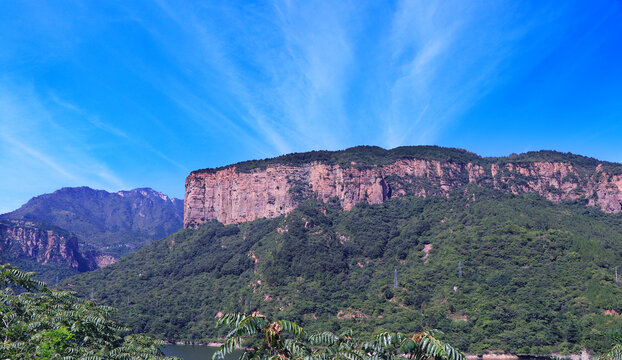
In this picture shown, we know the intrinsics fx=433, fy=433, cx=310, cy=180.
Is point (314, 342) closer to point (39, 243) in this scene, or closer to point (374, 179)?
point (374, 179)

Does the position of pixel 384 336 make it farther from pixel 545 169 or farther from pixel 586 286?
pixel 545 169

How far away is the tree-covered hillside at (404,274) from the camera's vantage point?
2657 inches

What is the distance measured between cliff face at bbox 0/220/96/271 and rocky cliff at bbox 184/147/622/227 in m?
82.4

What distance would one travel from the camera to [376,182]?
13550cm

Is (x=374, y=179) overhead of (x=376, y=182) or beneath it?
overhead

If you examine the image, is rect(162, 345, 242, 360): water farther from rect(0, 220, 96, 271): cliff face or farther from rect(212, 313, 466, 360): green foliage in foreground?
rect(0, 220, 96, 271): cliff face

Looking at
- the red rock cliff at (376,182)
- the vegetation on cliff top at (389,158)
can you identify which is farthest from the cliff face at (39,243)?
the vegetation on cliff top at (389,158)

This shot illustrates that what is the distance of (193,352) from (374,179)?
79.8 meters

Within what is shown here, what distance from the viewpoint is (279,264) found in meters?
102

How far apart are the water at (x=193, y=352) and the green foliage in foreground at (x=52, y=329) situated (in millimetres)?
48411

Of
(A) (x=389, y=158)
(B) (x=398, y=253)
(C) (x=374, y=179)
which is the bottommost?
(B) (x=398, y=253)

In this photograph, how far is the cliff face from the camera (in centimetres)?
18488

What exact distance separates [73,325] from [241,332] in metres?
11.4

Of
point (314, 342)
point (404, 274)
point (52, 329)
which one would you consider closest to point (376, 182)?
point (404, 274)
